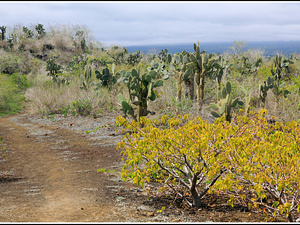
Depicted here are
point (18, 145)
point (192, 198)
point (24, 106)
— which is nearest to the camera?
point (192, 198)

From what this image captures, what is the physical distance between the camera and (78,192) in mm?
4980

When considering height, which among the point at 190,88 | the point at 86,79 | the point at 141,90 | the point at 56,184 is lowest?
the point at 56,184

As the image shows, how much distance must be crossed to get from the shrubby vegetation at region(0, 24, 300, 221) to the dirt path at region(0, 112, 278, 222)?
0.30 metres

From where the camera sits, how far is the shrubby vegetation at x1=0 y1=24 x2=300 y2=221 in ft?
12.8

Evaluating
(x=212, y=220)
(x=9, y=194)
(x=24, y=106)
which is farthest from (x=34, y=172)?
(x=24, y=106)

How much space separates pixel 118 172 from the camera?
6.24 meters

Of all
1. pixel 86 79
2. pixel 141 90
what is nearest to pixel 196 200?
pixel 141 90

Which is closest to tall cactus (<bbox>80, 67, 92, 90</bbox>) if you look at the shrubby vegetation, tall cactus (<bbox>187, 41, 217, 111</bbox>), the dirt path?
the shrubby vegetation

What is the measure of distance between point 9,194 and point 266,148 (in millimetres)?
4068

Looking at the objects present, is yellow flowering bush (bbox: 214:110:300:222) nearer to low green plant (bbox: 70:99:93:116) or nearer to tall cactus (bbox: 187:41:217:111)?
tall cactus (bbox: 187:41:217:111)

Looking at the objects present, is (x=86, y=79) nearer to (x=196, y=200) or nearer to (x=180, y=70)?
(x=180, y=70)

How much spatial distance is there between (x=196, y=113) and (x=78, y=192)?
6.41m

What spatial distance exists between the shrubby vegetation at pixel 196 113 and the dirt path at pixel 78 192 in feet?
0.97

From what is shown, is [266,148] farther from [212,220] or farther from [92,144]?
[92,144]
